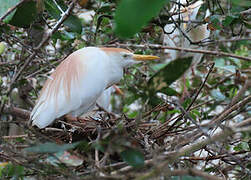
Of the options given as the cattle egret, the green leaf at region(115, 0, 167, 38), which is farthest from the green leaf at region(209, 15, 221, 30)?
the green leaf at region(115, 0, 167, 38)

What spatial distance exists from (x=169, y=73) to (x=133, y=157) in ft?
0.48

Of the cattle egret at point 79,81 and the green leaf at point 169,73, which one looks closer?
the green leaf at point 169,73

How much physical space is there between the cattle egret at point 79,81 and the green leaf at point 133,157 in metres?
0.45

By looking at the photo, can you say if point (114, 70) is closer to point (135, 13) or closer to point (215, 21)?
point (215, 21)

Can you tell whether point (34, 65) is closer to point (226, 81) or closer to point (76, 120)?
point (76, 120)

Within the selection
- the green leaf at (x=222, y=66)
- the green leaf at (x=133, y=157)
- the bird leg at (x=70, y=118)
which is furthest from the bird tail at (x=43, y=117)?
the green leaf at (x=222, y=66)

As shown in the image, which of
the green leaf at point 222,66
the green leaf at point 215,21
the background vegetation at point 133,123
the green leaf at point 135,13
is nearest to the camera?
the green leaf at point 135,13

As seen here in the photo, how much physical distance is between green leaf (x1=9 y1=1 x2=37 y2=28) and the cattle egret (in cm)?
19

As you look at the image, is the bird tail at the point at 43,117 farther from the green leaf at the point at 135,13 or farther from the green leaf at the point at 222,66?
the green leaf at the point at 222,66

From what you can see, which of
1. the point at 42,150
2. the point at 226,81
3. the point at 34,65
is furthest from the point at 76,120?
the point at 226,81

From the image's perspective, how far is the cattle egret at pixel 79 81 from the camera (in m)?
1.03

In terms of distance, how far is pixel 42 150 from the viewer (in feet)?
1.80

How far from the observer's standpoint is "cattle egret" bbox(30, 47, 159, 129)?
40.6 inches

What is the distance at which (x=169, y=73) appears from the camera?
58 cm
